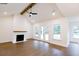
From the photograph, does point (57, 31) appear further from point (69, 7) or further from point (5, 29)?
point (5, 29)

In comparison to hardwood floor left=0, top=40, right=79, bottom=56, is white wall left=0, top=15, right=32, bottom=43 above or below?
above

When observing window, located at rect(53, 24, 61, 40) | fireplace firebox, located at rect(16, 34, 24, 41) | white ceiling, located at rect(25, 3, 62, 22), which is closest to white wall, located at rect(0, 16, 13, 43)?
fireplace firebox, located at rect(16, 34, 24, 41)

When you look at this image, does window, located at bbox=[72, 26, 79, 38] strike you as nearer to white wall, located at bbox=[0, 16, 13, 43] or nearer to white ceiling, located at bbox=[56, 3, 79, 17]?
white ceiling, located at bbox=[56, 3, 79, 17]

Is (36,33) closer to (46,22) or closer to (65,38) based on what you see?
(46,22)

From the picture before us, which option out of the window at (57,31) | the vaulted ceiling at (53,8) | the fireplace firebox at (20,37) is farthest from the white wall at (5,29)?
the window at (57,31)

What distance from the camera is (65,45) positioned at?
639cm

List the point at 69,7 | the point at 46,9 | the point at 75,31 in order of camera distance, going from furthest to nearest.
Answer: the point at 75,31, the point at 46,9, the point at 69,7

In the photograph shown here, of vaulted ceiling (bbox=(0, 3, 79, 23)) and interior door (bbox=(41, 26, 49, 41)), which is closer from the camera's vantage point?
vaulted ceiling (bbox=(0, 3, 79, 23))

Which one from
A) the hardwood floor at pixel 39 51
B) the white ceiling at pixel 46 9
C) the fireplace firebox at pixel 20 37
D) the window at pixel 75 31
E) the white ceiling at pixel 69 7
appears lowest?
the hardwood floor at pixel 39 51

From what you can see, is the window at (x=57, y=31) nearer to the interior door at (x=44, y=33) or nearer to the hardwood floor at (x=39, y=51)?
the interior door at (x=44, y=33)

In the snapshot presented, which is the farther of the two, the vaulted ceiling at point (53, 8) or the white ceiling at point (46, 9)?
the white ceiling at point (46, 9)

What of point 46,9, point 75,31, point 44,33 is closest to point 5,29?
point 44,33

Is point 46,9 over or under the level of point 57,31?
over

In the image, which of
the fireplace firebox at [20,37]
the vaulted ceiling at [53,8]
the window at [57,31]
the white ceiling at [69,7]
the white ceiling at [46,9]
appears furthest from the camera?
the fireplace firebox at [20,37]
